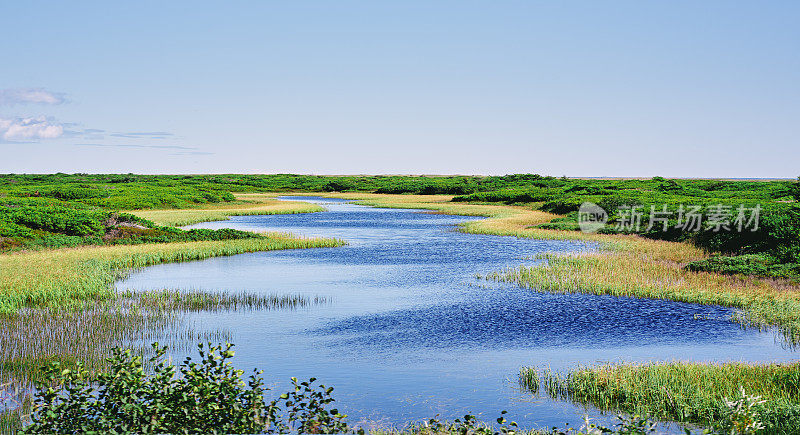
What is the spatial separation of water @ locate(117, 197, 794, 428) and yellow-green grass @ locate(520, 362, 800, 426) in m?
0.84

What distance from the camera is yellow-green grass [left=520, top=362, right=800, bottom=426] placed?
45.2 feet

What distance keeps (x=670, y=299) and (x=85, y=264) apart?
99.2ft

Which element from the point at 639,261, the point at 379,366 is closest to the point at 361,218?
the point at 639,261

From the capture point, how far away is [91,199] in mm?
102438

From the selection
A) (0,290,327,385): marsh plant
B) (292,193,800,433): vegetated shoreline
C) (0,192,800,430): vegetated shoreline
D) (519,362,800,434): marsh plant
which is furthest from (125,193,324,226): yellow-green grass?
(519,362,800,434): marsh plant

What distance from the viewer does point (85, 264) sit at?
35438 mm

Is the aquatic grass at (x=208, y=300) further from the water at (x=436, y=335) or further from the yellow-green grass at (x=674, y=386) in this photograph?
the yellow-green grass at (x=674, y=386)

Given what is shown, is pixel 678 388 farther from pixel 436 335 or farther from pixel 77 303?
pixel 77 303

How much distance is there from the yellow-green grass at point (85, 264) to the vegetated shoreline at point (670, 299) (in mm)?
19682

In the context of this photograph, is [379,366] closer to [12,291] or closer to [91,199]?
[12,291]

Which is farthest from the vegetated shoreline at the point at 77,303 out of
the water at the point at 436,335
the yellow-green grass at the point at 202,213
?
the yellow-green grass at the point at 202,213

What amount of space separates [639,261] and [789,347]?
18.5 m

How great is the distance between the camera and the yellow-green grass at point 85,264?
26625 millimetres

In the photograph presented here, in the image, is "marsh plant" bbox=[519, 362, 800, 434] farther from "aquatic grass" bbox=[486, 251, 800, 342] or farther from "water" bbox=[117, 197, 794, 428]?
"aquatic grass" bbox=[486, 251, 800, 342]
